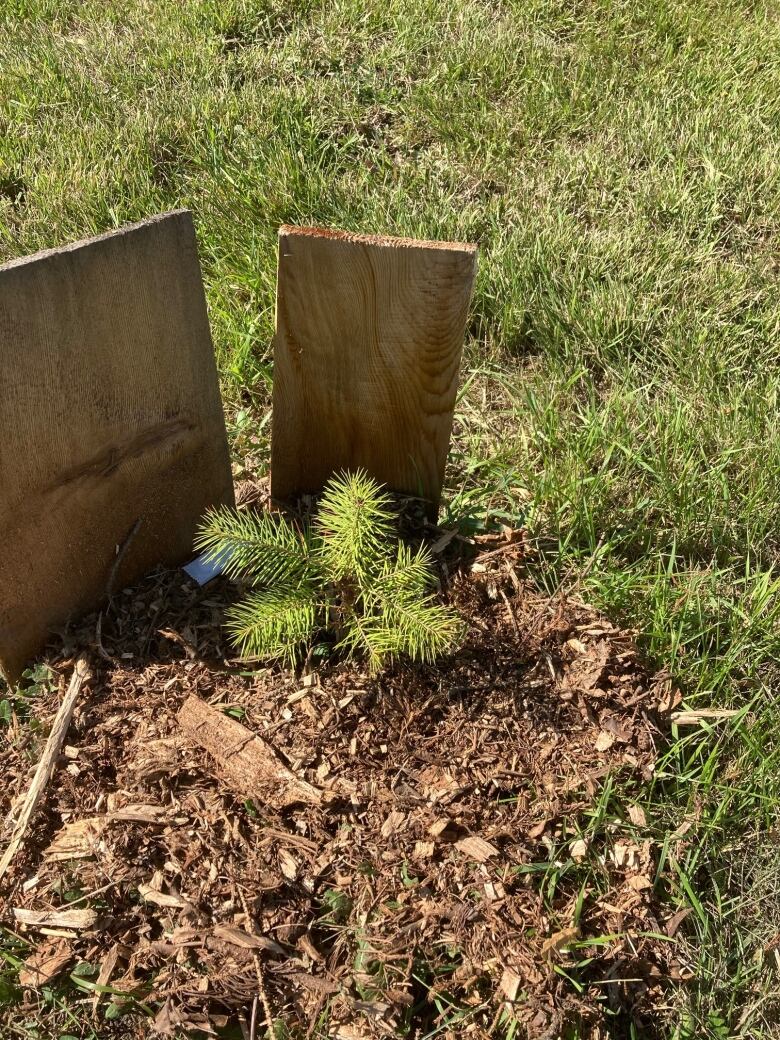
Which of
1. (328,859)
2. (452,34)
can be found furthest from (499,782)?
(452,34)

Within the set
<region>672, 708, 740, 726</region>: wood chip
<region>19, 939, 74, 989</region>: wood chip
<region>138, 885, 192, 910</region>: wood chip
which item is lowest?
<region>19, 939, 74, 989</region>: wood chip

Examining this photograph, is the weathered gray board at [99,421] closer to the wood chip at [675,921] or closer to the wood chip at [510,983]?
the wood chip at [510,983]

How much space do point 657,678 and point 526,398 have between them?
1.10 m

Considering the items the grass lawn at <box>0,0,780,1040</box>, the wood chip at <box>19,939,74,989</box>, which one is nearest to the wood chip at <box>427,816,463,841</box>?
the grass lawn at <box>0,0,780,1040</box>

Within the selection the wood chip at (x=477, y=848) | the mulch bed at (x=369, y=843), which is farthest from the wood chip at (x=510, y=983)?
the wood chip at (x=477, y=848)

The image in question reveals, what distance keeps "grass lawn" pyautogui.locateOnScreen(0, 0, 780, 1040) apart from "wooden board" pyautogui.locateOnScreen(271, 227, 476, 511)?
31cm

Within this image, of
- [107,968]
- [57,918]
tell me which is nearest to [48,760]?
[57,918]

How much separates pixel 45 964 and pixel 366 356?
59.0 inches

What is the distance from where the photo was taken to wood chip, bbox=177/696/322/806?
1883 millimetres

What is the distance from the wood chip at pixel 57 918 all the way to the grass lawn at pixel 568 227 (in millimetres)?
1184

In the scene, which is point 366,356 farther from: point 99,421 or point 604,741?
point 604,741

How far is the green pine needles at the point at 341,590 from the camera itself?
6.36 ft

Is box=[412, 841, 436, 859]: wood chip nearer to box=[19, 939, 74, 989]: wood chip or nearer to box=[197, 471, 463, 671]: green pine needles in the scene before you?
box=[197, 471, 463, 671]: green pine needles

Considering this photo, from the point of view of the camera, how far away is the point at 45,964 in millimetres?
1711
